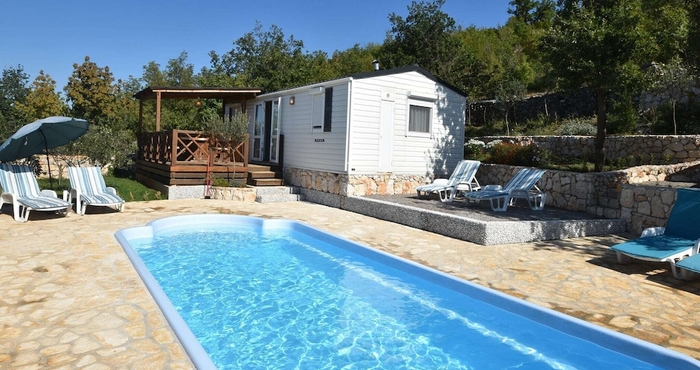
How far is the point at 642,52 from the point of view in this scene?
437 inches

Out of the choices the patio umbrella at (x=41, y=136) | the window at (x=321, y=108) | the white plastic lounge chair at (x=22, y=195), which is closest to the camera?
the white plastic lounge chair at (x=22, y=195)

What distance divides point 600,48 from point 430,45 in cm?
1672

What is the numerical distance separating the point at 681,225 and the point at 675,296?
77.3 inches

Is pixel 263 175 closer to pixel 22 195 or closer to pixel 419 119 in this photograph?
pixel 419 119

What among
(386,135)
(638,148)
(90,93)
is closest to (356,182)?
(386,135)

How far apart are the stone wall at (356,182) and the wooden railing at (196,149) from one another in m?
1.93

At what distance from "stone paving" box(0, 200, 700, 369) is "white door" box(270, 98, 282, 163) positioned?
253 inches

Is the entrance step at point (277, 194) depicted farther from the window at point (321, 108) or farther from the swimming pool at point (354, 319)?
the swimming pool at point (354, 319)

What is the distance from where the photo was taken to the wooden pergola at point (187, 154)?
509 inches

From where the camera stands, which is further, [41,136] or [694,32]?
[41,136]

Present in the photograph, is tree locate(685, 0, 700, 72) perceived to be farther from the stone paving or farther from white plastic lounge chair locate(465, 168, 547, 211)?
the stone paving

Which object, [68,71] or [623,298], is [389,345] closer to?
[623,298]

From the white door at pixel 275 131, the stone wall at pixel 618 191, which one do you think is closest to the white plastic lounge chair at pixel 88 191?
the white door at pixel 275 131

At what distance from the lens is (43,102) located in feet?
77.2
